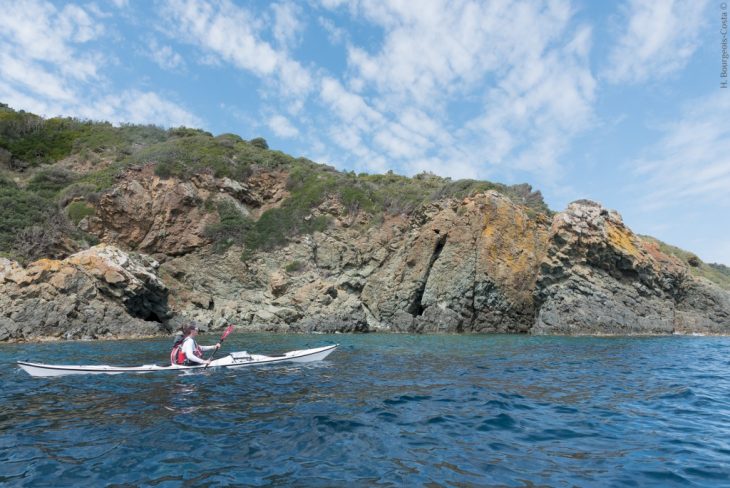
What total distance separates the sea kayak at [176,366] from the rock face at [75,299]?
1281 centimetres

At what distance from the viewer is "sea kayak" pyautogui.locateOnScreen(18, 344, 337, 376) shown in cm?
1112

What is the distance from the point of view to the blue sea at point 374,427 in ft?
15.7

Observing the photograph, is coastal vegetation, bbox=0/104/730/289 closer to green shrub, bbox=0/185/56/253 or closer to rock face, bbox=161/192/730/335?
green shrub, bbox=0/185/56/253

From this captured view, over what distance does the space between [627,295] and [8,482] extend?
29.7 m

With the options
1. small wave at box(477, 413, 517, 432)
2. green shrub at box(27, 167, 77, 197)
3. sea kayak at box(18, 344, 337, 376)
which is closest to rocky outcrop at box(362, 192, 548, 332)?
sea kayak at box(18, 344, 337, 376)

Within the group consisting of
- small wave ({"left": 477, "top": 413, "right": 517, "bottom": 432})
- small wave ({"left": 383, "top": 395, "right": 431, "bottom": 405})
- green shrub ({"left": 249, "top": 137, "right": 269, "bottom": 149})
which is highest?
green shrub ({"left": 249, "top": 137, "right": 269, "bottom": 149})

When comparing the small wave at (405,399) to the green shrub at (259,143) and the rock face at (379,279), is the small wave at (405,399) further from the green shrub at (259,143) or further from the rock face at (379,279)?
the green shrub at (259,143)

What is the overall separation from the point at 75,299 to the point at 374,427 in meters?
22.7

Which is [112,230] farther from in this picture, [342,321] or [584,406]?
[584,406]

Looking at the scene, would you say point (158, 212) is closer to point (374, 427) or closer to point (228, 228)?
point (228, 228)

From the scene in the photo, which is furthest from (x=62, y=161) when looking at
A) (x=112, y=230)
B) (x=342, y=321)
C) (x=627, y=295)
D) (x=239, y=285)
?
(x=627, y=295)

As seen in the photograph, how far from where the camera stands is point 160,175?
39.4 metres

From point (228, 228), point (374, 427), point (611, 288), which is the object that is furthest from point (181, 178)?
point (374, 427)

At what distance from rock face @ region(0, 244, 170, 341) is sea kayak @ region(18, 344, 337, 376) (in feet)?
42.0
